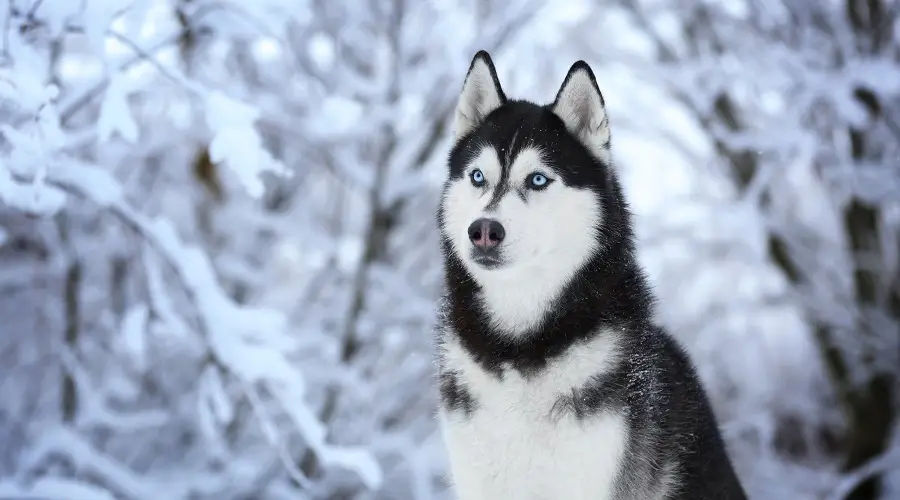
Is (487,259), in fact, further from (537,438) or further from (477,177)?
(537,438)

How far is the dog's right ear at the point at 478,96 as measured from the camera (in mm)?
2549

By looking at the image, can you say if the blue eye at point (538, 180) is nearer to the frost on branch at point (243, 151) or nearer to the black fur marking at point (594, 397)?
the black fur marking at point (594, 397)

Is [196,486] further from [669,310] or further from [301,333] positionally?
[669,310]

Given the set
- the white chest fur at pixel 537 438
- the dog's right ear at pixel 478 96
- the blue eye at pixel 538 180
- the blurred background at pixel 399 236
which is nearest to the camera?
the white chest fur at pixel 537 438

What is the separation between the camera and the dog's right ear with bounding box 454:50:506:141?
2.55 metres

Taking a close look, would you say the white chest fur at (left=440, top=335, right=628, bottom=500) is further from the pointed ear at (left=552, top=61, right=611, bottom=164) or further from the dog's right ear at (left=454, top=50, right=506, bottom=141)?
the dog's right ear at (left=454, top=50, right=506, bottom=141)

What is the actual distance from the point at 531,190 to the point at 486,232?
0.24 m

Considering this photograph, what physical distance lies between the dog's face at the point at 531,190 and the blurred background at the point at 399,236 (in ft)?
7.46

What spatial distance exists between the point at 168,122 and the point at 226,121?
3157 mm

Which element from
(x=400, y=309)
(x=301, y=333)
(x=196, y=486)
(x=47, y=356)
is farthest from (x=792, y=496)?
(x=47, y=356)

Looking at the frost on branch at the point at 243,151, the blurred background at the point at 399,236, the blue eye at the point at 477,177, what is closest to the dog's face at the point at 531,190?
the blue eye at the point at 477,177

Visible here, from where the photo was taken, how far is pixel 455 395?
241 centimetres

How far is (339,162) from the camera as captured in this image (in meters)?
5.47

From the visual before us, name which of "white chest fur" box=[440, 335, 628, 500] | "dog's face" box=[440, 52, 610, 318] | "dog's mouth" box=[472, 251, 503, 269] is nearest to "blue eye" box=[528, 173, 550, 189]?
"dog's face" box=[440, 52, 610, 318]
